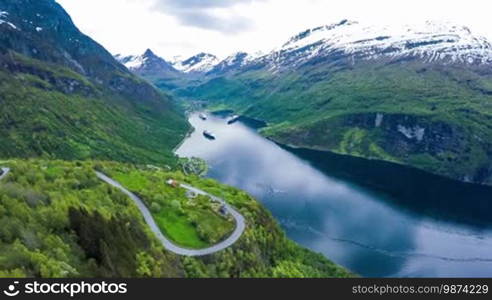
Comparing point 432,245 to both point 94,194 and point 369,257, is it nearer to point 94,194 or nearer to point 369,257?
point 369,257

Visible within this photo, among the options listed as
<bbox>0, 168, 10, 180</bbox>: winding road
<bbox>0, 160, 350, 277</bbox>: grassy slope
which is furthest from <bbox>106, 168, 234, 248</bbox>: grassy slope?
<bbox>0, 168, 10, 180</bbox>: winding road

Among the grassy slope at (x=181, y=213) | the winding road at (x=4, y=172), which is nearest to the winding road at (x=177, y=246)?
the grassy slope at (x=181, y=213)

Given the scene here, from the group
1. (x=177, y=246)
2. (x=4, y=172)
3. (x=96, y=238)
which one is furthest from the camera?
(x=4, y=172)

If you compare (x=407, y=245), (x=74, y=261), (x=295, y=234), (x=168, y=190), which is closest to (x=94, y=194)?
(x=168, y=190)

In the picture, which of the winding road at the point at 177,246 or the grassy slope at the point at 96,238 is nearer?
the grassy slope at the point at 96,238

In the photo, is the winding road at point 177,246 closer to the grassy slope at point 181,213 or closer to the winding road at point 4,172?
the grassy slope at point 181,213

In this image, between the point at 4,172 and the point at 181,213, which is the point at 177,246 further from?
the point at 4,172

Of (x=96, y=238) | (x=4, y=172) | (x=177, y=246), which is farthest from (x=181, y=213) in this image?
(x=96, y=238)
